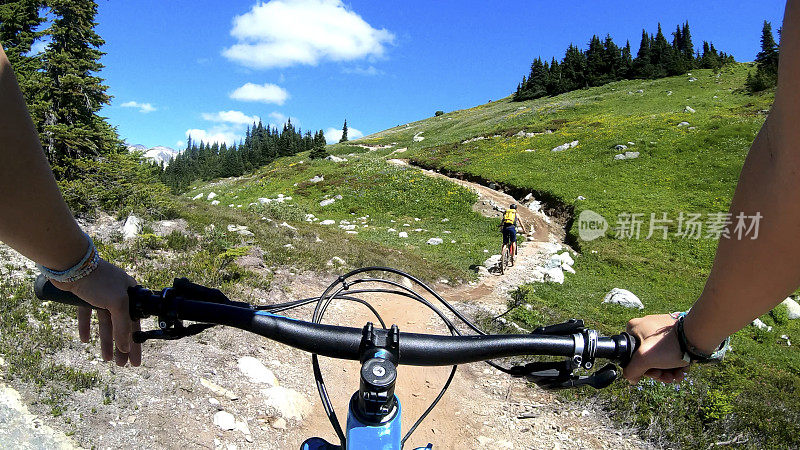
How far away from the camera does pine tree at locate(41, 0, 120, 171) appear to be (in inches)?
592

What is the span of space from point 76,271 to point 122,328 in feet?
1.11

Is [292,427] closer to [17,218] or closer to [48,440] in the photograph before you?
[48,440]

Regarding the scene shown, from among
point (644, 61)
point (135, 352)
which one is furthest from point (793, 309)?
point (644, 61)

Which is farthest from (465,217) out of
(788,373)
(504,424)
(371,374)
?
(371,374)

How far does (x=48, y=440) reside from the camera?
14.2 feet

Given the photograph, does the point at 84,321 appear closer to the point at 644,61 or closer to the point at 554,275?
the point at 554,275

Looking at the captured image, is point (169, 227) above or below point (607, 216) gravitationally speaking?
above

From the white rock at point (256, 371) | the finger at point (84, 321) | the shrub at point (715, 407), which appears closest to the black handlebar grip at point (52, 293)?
the finger at point (84, 321)

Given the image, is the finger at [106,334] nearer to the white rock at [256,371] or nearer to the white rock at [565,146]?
the white rock at [256,371]

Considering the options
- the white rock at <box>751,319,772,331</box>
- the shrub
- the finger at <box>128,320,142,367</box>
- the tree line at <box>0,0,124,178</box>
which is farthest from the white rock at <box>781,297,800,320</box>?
the tree line at <box>0,0,124,178</box>

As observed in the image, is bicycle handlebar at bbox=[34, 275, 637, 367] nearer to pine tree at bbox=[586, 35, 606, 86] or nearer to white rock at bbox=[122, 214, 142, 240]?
white rock at bbox=[122, 214, 142, 240]

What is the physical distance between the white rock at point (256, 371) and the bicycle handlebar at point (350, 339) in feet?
17.5

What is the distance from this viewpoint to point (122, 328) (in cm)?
171

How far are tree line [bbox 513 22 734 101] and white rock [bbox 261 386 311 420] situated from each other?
281 feet
